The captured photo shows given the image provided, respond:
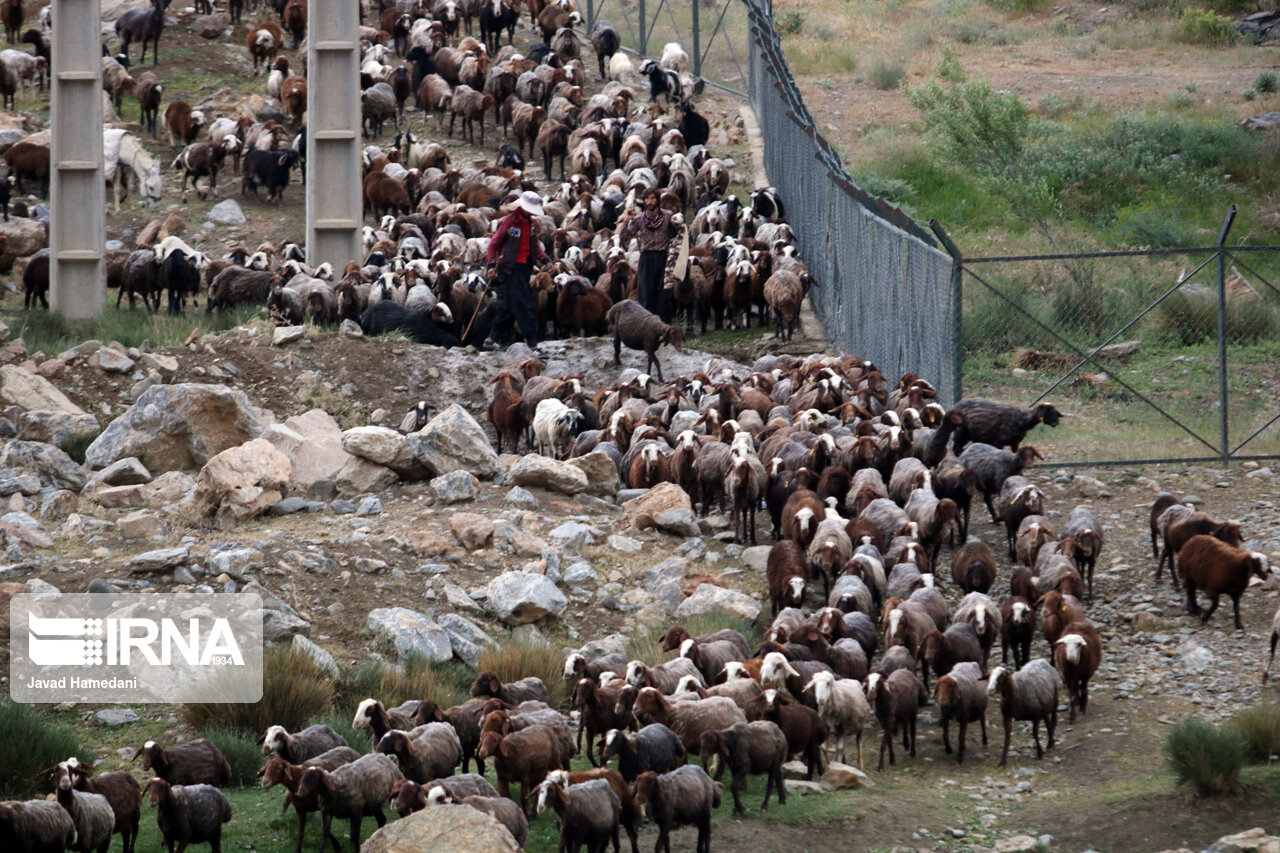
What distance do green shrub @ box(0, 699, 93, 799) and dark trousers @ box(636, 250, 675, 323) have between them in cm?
1236

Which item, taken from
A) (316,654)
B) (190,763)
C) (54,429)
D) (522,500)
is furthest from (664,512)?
(54,429)

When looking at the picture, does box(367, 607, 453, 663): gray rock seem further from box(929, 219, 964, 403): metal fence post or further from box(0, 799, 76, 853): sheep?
box(929, 219, 964, 403): metal fence post

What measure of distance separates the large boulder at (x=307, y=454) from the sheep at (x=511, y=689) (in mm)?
5075

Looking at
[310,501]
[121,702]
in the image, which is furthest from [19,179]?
[121,702]

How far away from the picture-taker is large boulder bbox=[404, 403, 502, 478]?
14.6 metres

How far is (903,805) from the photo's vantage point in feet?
29.2

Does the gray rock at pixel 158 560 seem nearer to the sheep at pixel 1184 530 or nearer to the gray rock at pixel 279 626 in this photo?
the gray rock at pixel 279 626

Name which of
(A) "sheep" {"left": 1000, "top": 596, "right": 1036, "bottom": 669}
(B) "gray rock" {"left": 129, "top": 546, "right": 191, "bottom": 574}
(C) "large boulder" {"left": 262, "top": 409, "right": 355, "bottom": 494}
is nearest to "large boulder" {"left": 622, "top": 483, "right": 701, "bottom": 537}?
(C) "large boulder" {"left": 262, "top": 409, "right": 355, "bottom": 494}

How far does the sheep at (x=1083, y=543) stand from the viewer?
11.9 meters

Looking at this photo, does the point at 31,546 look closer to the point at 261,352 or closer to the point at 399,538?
the point at 399,538

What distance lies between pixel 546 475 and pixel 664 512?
1.31 m

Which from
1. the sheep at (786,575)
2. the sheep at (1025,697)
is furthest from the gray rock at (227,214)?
the sheep at (1025,697)

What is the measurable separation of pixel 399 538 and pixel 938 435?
5.08 m

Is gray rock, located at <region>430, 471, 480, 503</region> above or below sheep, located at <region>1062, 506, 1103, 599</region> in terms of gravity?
above
